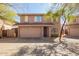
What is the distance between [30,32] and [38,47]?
16.6 inches

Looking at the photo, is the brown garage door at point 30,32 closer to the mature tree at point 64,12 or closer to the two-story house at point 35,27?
the two-story house at point 35,27

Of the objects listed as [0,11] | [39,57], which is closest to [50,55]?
[39,57]

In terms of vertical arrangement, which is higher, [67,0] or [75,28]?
[67,0]

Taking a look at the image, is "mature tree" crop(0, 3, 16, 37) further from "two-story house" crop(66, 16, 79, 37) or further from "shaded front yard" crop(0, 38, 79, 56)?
"two-story house" crop(66, 16, 79, 37)

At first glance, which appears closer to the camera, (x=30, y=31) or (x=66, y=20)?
(x=66, y=20)

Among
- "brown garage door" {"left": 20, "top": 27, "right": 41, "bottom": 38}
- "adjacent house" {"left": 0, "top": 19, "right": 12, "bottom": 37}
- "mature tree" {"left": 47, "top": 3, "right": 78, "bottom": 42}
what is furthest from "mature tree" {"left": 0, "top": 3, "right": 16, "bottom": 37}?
"mature tree" {"left": 47, "top": 3, "right": 78, "bottom": 42}

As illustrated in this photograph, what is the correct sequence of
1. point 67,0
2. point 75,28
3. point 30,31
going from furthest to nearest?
point 30,31
point 75,28
point 67,0

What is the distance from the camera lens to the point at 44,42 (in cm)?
306

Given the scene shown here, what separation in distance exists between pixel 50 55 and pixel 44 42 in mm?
279

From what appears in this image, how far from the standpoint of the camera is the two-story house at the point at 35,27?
317 cm

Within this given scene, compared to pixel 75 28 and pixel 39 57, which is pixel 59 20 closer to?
pixel 75 28

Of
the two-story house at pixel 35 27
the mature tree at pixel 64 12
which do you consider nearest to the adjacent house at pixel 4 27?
the two-story house at pixel 35 27

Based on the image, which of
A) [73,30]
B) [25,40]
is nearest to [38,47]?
[25,40]

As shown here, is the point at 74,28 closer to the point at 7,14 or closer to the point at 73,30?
the point at 73,30
